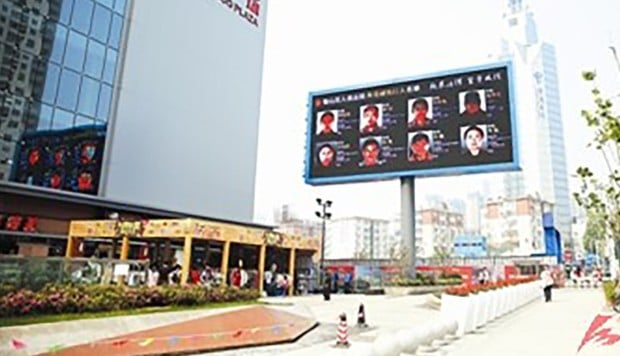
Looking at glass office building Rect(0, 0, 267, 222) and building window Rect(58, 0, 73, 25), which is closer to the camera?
glass office building Rect(0, 0, 267, 222)

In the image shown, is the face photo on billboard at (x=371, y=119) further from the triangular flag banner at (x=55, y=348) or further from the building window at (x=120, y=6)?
the triangular flag banner at (x=55, y=348)

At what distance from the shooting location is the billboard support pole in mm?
26719

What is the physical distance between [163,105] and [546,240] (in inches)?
1072

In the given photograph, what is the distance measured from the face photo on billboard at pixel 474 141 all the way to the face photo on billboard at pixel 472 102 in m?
0.82

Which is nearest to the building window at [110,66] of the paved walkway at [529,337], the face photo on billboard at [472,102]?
the face photo on billboard at [472,102]

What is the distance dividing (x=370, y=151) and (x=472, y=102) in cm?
560

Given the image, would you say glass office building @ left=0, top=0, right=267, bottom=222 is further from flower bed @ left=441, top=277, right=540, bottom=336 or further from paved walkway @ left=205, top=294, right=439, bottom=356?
flower bed @ left=441, top=277, right=540, bottom=336

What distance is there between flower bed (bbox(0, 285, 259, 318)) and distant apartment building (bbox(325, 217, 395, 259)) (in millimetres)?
82505

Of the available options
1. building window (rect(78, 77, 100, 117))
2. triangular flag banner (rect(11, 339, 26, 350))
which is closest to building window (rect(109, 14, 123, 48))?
building window (rect(78, 77, 100, 117))

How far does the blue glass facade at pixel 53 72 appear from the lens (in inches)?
769

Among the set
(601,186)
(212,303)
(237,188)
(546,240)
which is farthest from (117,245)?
(546,240)

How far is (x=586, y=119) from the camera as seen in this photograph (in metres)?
10.7

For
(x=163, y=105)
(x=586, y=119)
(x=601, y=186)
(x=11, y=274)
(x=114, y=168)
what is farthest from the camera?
(x=163, y=105)

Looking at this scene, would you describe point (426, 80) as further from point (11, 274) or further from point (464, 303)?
point (11, 274)
